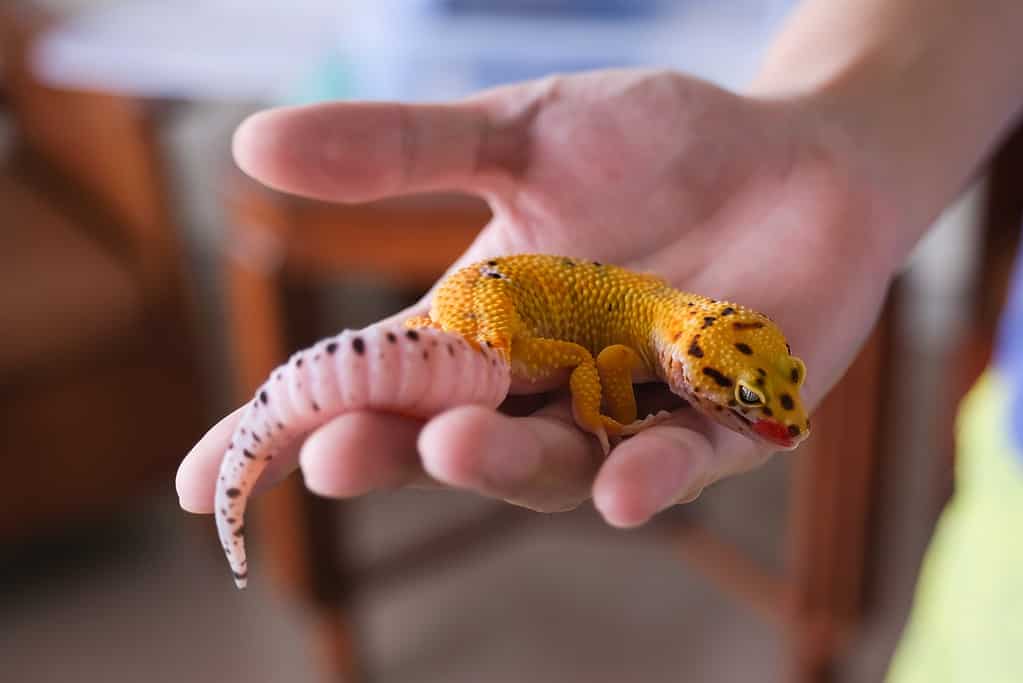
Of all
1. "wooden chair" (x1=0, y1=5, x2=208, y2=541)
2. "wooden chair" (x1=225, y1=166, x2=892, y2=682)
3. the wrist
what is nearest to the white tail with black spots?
the wrist

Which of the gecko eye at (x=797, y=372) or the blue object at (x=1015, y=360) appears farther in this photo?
the blue object at (x=1015, y=360)

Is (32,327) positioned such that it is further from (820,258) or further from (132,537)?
(820,258)

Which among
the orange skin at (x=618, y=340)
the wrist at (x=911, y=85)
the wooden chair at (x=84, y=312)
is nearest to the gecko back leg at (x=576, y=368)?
the orange skin at (x=618, y=340)

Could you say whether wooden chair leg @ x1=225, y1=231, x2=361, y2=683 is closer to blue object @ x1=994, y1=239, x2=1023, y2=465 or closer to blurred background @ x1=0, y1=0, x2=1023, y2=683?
blurred background @ x1=0, y1=0, x2=1023, y2=683

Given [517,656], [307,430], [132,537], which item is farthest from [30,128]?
[307,430]

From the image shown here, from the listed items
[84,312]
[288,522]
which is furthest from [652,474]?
[84,312]

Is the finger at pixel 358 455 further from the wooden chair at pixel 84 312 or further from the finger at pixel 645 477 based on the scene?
the wooden chair at pixel 84 312

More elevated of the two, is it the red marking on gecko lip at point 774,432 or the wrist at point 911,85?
the wrist at point 911,85
